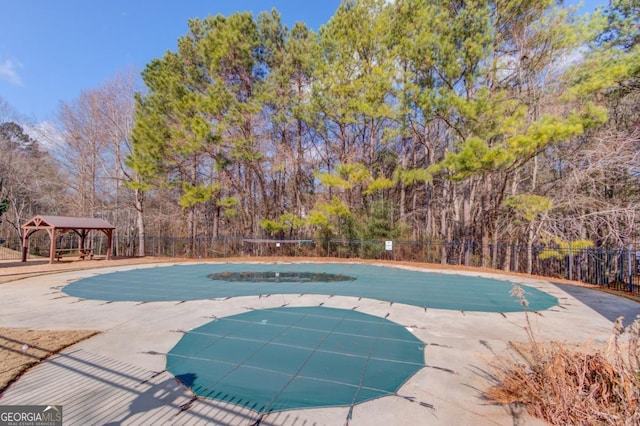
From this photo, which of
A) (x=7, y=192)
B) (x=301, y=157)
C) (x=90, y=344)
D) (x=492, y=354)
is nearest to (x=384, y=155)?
(x=301, y=157)

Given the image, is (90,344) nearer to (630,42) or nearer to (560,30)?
(560,30)

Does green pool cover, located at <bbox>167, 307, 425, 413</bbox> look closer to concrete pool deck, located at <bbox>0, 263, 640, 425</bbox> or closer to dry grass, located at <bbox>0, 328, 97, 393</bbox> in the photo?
concrete pool deck, located at <bbox>0, 263, 640, 425</bbox>

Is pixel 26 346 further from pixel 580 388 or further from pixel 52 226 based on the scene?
pixel 52 226

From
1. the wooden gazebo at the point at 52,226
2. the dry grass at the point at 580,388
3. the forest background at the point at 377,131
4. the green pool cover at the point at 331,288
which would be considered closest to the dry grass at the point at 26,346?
the green pool cover at the point at 331,288

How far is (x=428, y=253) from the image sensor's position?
48.2ft

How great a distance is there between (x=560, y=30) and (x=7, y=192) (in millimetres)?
33235

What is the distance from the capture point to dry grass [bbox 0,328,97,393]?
3.22 m

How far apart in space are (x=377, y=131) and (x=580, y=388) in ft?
57.1

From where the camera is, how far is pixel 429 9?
1300 centimetres

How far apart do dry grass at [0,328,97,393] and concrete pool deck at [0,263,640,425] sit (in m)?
0.14

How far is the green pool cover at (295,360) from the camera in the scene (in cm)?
287

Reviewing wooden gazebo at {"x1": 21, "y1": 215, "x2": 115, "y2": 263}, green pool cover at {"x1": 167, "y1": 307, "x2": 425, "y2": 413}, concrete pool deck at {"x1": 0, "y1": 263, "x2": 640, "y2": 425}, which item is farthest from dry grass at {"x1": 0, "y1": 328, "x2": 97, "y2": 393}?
wooden gazebo at {"x1": 21, "y1": 215, "x2": 115, "y2": 263}

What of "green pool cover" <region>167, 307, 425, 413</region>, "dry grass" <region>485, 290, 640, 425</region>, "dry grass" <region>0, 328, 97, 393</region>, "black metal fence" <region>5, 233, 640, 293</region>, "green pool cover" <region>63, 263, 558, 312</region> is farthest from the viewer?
"black metal fence" <region>5, 233, 640, 293</region>

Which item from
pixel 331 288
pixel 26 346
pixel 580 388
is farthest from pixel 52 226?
pixel 580 388
